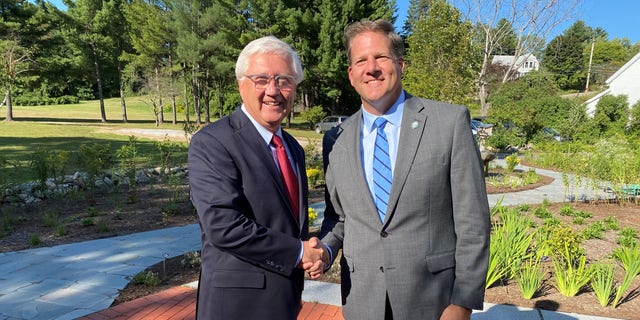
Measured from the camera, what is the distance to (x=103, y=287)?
387 centimetres

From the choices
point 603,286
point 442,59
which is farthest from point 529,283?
point 442,59

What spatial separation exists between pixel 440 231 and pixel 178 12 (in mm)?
31501

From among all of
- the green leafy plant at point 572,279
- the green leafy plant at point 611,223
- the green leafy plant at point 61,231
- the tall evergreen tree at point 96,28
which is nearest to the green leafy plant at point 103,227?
the green leafy plant at point 61,231

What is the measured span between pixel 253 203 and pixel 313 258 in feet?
1.10

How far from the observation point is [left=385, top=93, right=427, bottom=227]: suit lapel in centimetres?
154

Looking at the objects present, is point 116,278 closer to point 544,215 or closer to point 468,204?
point 468,204

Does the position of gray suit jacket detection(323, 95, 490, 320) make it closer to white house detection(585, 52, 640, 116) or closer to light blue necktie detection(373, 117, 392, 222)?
light blue necktie detection(373, 117, 392, 222)

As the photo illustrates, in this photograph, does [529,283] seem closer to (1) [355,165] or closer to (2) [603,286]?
(2) [603,286]

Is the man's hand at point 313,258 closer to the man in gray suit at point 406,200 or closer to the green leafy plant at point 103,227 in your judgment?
the man in gray suit at point 406,200

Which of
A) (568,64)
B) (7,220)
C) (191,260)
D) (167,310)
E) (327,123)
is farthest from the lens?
(568,64)

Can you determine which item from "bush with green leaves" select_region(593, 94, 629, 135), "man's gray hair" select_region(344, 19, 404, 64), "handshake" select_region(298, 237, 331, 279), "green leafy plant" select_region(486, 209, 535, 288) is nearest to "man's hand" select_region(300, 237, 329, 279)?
"handshake" select_region(298, 237, 331, 279)

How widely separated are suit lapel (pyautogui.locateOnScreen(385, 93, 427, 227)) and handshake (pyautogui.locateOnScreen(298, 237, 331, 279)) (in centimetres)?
30

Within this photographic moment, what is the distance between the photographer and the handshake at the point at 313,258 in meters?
1.58

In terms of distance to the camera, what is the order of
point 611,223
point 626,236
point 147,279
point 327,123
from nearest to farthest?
1. point 147,279
2. point 626,236
3. point 611,223
4. point 327,123
